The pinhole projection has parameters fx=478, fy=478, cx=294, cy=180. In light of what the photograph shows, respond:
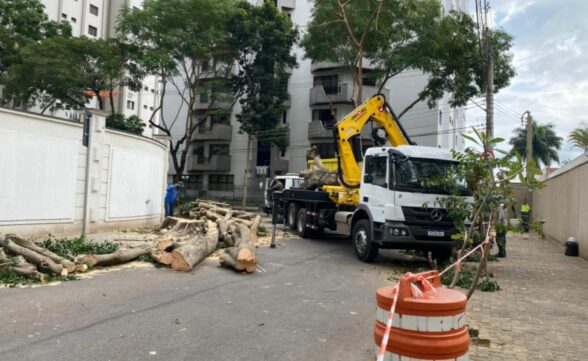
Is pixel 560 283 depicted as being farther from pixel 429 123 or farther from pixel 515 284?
pixel 429 123

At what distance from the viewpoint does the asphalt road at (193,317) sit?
4980 mm

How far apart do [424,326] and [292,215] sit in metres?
14.9

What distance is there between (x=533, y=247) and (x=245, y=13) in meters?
25.4

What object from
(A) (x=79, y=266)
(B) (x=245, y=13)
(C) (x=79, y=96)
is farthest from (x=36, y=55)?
(A) (x=79, y=266)

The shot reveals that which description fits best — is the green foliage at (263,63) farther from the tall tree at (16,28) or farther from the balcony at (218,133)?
the tall tree at (16,28)

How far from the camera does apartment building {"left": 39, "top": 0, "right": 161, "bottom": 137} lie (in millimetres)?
47000

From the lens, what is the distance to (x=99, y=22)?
177ft

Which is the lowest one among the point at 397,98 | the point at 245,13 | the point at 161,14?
Answer: the point at 397,98

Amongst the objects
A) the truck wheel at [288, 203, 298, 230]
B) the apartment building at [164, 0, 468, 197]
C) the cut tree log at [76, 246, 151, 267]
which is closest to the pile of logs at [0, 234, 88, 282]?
the cut tree log at [76, 246, 151, 267]

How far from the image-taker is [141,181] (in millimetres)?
16734

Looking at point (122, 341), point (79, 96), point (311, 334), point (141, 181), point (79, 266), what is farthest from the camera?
point (79, 96)

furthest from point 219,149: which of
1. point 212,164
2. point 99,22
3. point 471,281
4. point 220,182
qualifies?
point 471,281

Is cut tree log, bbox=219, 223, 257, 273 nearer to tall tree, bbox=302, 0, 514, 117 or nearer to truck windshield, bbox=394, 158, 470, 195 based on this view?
truck windshield, bbox=394, 158, 470, 195

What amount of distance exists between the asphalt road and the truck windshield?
7.61 feet
